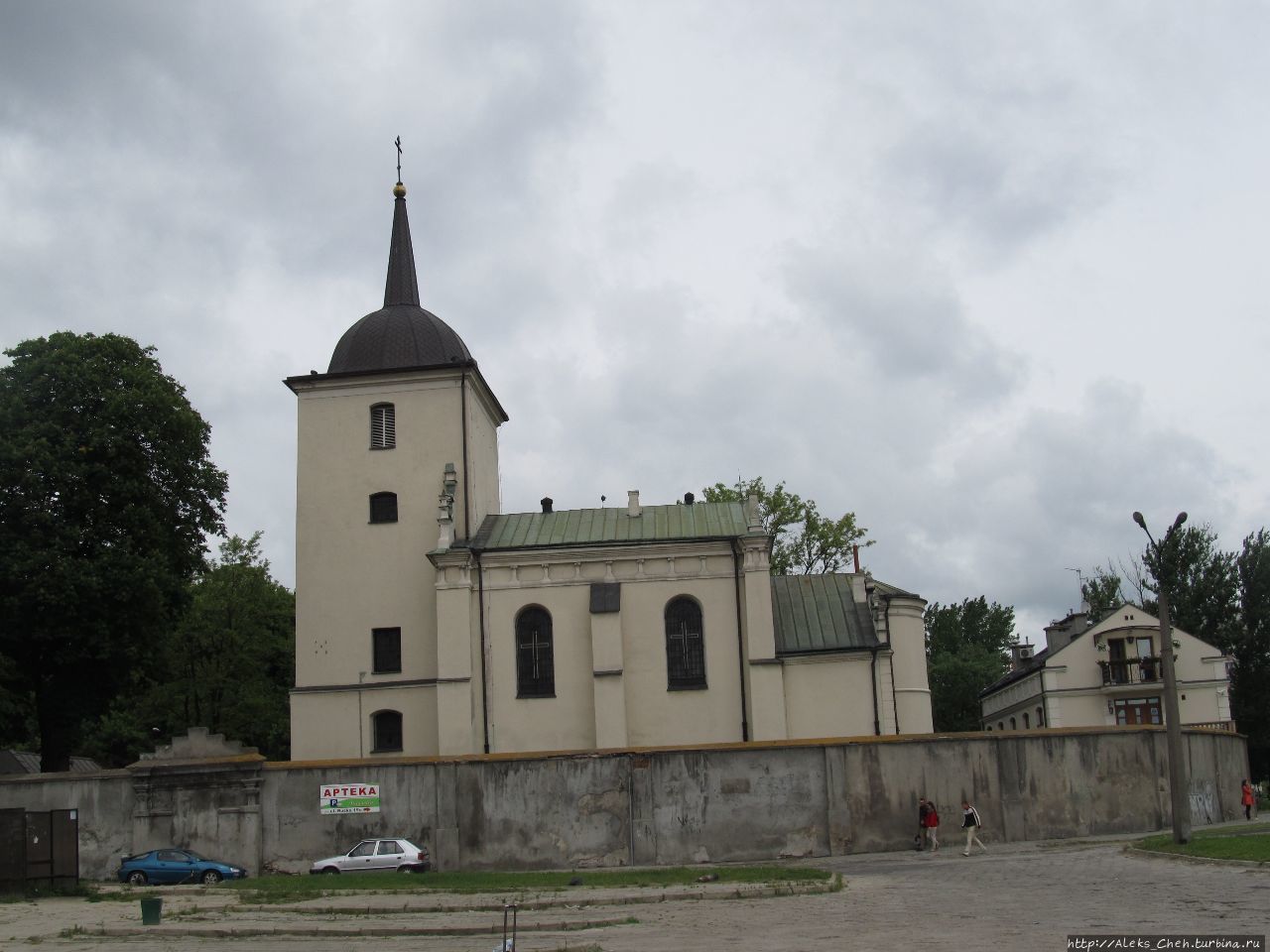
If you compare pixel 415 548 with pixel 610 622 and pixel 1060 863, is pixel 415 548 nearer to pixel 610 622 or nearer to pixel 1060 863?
pixel 610 622

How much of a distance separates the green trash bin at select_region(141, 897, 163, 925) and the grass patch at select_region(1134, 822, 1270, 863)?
1923 cm

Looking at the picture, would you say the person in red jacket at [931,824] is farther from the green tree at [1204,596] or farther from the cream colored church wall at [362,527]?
the green tree at [1204,596]

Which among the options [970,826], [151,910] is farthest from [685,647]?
[151,910]

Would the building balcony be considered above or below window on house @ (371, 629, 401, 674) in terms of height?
below

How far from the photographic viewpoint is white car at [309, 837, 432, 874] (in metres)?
32.0

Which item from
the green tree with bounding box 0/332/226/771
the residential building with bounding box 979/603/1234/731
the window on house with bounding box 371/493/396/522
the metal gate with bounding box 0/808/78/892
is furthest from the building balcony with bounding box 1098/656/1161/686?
the metal gate with bounding box 0/808/78/892

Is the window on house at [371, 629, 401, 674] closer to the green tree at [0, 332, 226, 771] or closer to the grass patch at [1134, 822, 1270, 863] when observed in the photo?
the green tree at [0, 332, 226, 771]

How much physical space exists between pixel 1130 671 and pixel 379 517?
38.2 m

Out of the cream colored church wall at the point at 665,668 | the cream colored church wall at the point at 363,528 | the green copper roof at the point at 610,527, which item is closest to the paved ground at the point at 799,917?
the cream colored church wall at the point at 665,668

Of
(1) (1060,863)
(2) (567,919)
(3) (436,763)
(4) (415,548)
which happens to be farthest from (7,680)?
(1) (1060,863)

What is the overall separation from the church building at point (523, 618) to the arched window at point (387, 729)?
0.07 m

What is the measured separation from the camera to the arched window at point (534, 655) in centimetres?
4275

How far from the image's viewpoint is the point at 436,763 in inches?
1328

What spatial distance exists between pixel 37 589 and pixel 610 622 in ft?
58.0
